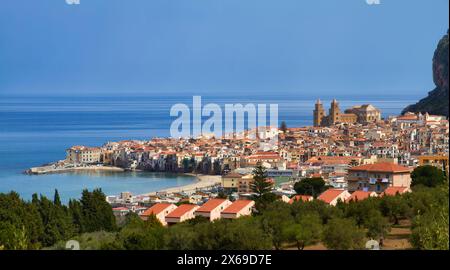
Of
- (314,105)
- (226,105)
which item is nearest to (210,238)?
(226,105)

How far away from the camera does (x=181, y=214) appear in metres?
9.24

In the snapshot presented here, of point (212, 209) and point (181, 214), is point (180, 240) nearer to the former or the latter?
point (181, 214)

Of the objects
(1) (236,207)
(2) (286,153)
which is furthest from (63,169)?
(1) (236,207)

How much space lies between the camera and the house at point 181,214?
909 cm

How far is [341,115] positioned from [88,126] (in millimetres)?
9519

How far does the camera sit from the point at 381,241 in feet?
20.1

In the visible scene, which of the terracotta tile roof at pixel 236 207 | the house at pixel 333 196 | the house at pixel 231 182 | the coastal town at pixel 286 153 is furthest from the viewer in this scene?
the coastal town at pixel 286 153

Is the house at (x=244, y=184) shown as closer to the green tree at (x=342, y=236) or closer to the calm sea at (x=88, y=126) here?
the calm sea at (x=88, y=126)

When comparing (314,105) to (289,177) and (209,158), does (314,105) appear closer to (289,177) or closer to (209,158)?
(209,158)

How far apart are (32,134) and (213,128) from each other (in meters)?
6.37

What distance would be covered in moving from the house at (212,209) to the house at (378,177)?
11.2ft

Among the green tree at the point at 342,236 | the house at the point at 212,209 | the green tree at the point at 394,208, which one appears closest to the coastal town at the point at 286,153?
the house at the point at 212,209

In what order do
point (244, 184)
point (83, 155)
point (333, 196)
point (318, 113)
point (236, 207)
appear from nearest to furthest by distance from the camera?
point (236, 207) < point (333, 196) < point (244, 184) < point (83, 155) < point (318, 113)

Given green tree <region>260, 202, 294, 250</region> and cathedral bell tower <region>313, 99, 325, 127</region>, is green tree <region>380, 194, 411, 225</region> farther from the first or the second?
cathedral bell tower <region>313, 99, 325, 127</region>
